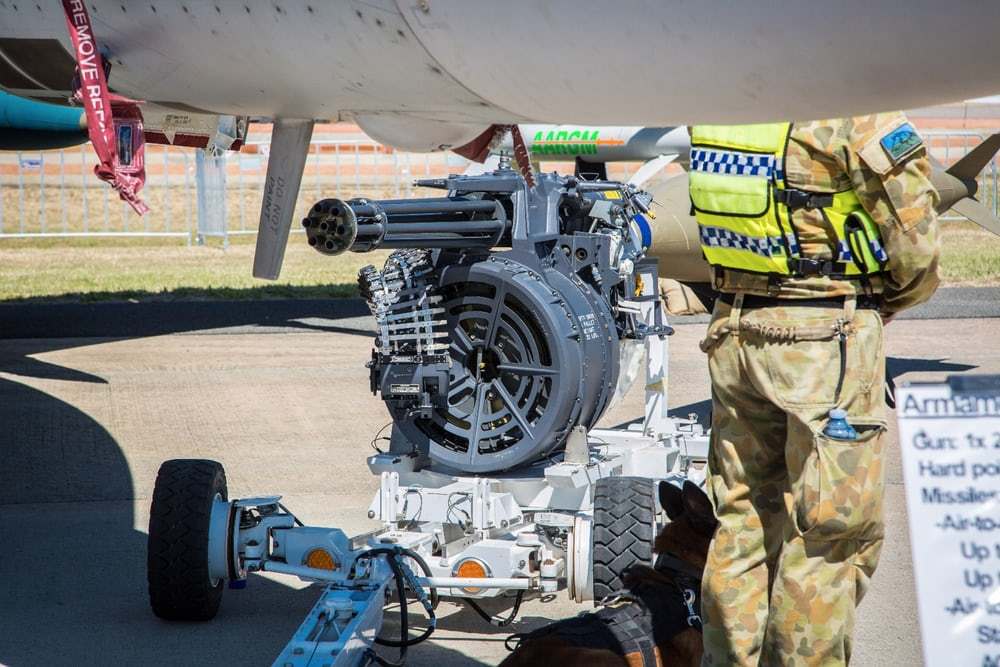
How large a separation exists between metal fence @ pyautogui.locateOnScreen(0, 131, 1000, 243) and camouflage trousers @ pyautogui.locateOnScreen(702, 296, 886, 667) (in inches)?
655

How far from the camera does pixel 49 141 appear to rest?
12789mm

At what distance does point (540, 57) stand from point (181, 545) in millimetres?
2424

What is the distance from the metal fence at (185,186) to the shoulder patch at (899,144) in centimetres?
1690

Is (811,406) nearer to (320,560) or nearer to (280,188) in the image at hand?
(280,188)

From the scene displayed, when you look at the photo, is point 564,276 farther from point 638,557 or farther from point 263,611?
point 263,611

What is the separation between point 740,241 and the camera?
324cm

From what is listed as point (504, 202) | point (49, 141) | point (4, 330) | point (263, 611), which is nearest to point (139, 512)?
point (263, 611)

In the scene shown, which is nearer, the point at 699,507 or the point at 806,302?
the point at 806,302

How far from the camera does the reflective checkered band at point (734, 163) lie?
3146mm

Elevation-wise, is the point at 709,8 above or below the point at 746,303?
above

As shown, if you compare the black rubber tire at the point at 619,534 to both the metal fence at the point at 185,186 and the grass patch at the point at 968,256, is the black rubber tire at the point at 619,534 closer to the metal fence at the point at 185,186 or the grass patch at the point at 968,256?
the grass patch at the point at 968,256

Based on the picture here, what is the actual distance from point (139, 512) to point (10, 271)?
439 inches

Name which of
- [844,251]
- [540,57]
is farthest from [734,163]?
[540,57]

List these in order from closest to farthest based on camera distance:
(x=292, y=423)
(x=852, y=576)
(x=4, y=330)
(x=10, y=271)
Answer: (x=852, y=576)
(x=292, y=423)
(x=4, y=330)
(x=10, y=271)
